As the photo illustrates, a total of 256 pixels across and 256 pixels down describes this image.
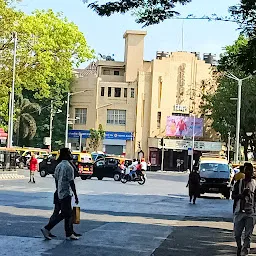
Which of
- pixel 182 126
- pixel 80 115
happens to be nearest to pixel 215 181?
pixel 182 126

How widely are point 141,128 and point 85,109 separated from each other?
7.84 m

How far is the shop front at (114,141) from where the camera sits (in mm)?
82250

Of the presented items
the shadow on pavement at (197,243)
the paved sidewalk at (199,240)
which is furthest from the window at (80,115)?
the shadow on pavement at (197,243)

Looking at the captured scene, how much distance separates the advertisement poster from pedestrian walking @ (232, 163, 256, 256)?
70883 mm

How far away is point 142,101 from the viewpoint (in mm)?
81750

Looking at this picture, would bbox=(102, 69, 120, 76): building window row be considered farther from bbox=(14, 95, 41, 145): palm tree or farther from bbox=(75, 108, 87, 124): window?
bbox=(14, 95, 41, 145): palm tree

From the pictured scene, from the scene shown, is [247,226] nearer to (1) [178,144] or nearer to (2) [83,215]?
(2) [83,215]

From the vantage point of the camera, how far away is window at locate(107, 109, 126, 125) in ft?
271

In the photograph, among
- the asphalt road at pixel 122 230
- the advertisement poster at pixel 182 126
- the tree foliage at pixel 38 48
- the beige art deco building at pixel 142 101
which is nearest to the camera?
the asphalt road at pixel 122 230

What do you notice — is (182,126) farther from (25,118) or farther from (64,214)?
(64,214)

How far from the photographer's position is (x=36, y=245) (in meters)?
11.5

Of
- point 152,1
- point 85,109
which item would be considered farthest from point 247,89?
point 152,1

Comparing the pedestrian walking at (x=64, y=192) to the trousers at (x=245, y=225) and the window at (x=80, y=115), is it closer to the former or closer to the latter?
the trousers at (x=245, y=225)

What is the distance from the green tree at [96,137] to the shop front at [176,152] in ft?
20.5
